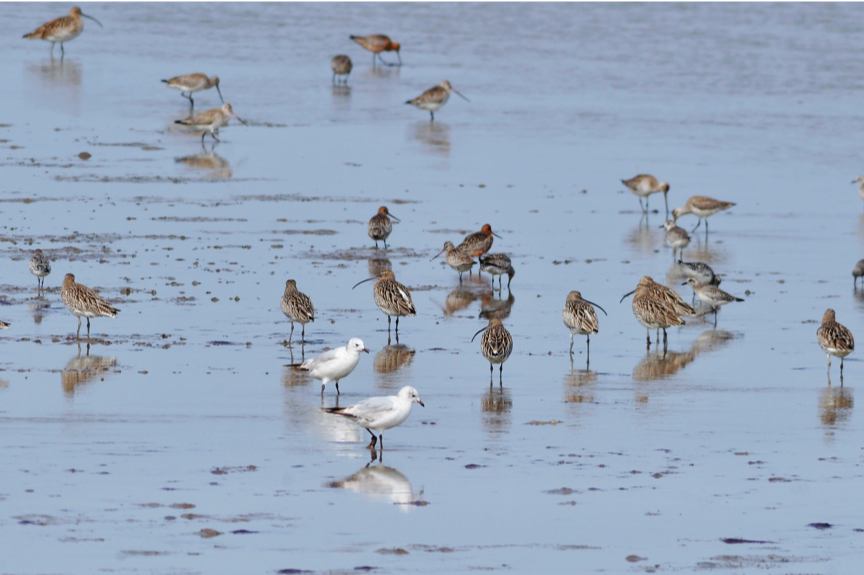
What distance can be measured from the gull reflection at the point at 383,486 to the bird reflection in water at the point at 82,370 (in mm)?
2975

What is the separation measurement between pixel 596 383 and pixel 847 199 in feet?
42.4

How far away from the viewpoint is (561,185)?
24.2m

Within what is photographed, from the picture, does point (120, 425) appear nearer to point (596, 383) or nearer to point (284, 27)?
point (596, 383)

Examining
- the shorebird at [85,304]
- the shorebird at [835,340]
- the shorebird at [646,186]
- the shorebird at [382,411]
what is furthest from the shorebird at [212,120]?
the shorebird at [382,411]

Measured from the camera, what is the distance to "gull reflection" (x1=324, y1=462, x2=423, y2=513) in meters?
8.82

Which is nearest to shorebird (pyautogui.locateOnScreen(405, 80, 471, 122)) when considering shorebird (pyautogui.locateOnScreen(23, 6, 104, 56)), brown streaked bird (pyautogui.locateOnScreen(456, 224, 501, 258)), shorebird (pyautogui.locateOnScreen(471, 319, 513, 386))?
shorebird (pyautogui.locateOnScreen(23, 6, 104, 56))

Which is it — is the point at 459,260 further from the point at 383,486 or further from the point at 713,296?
the point at 383,486

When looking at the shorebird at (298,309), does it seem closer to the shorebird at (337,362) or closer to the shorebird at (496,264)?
the shorebird at (337,362)

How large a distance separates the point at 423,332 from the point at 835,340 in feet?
13.6

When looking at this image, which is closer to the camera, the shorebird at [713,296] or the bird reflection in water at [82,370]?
the bird reflection in water at [82,370]

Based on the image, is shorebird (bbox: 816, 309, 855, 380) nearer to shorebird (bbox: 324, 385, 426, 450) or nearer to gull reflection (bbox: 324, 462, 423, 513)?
shorebird (bbox: 324, 385, 426, 450)

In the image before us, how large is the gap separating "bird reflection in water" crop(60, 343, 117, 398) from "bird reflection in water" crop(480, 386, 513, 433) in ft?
10.5

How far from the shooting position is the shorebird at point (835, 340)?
41.8 feet

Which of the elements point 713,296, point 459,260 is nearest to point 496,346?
point 713,296
